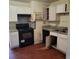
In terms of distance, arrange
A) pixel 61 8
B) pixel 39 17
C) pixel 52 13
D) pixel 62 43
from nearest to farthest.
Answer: pixel 62 43, pixel 61 8, pixel 52 13, pixel 39 17

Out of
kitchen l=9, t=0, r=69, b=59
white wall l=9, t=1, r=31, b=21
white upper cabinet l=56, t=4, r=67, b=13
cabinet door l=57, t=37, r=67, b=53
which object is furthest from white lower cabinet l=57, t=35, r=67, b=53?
white wall l=9, t=1, r=31, b=21

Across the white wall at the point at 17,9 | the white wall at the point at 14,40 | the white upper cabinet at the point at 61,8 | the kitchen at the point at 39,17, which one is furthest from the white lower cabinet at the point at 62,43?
the white wall at the point at 17,9

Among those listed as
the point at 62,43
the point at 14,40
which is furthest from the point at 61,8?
the point at 14,40

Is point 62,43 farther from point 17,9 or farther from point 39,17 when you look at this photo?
point 17,9

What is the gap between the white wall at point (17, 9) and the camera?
5.04 metres

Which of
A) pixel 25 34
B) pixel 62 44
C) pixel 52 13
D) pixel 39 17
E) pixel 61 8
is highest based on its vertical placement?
pixel 61 8

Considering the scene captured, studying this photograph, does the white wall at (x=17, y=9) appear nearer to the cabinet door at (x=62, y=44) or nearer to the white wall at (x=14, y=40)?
the white wall at (x=14, y=40)

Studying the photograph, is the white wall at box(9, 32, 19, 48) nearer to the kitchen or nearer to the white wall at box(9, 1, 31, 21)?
the kitchen

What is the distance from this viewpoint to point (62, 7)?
15.0ft

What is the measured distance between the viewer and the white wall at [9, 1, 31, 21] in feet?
16.5

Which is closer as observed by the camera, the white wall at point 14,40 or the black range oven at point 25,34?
the white wall at point 14,40

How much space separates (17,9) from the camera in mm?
5223
